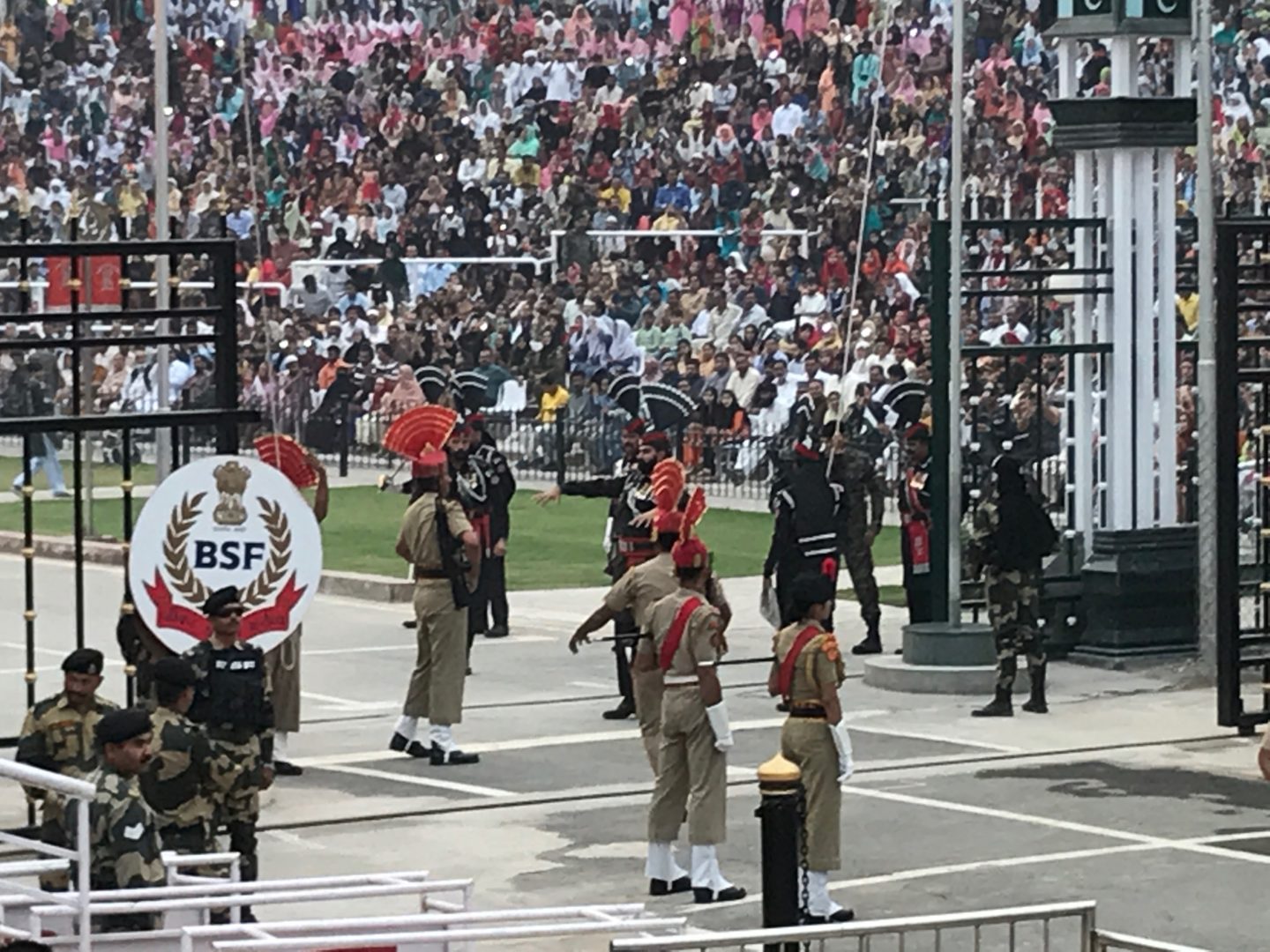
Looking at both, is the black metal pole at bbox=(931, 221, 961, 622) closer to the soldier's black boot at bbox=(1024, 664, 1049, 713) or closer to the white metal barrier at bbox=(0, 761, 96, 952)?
the soldier's black boot at bbox=(1024, 664, 1049, 713)

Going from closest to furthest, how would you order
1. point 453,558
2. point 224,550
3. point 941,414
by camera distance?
point 224,550
point 453,558
point 941,414

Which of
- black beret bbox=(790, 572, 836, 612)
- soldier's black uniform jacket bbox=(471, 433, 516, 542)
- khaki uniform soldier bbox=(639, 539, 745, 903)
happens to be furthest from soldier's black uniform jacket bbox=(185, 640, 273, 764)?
soldier's black uniform jacket bbox=(471, 433, 516, 542)

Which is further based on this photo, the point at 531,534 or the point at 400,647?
the point at 531,534

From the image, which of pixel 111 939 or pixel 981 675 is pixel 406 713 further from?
pixel 111 939

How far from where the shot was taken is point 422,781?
1716cm

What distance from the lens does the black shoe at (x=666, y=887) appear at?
14.0 m

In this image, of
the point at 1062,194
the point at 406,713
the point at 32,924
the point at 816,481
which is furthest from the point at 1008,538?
the point at 1062,194

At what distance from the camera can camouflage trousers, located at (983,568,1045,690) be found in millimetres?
19000

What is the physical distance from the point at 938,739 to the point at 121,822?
8623 millimetres

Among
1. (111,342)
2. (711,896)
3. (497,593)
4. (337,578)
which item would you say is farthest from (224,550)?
(337,578)

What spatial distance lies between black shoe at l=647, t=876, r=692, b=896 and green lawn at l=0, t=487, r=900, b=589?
1236 cm

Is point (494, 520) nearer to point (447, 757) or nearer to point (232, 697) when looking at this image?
point (447, 757)

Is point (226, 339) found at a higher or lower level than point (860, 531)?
higher

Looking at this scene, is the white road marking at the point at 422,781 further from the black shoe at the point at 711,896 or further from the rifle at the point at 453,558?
the black shoe at the point at 711,896
